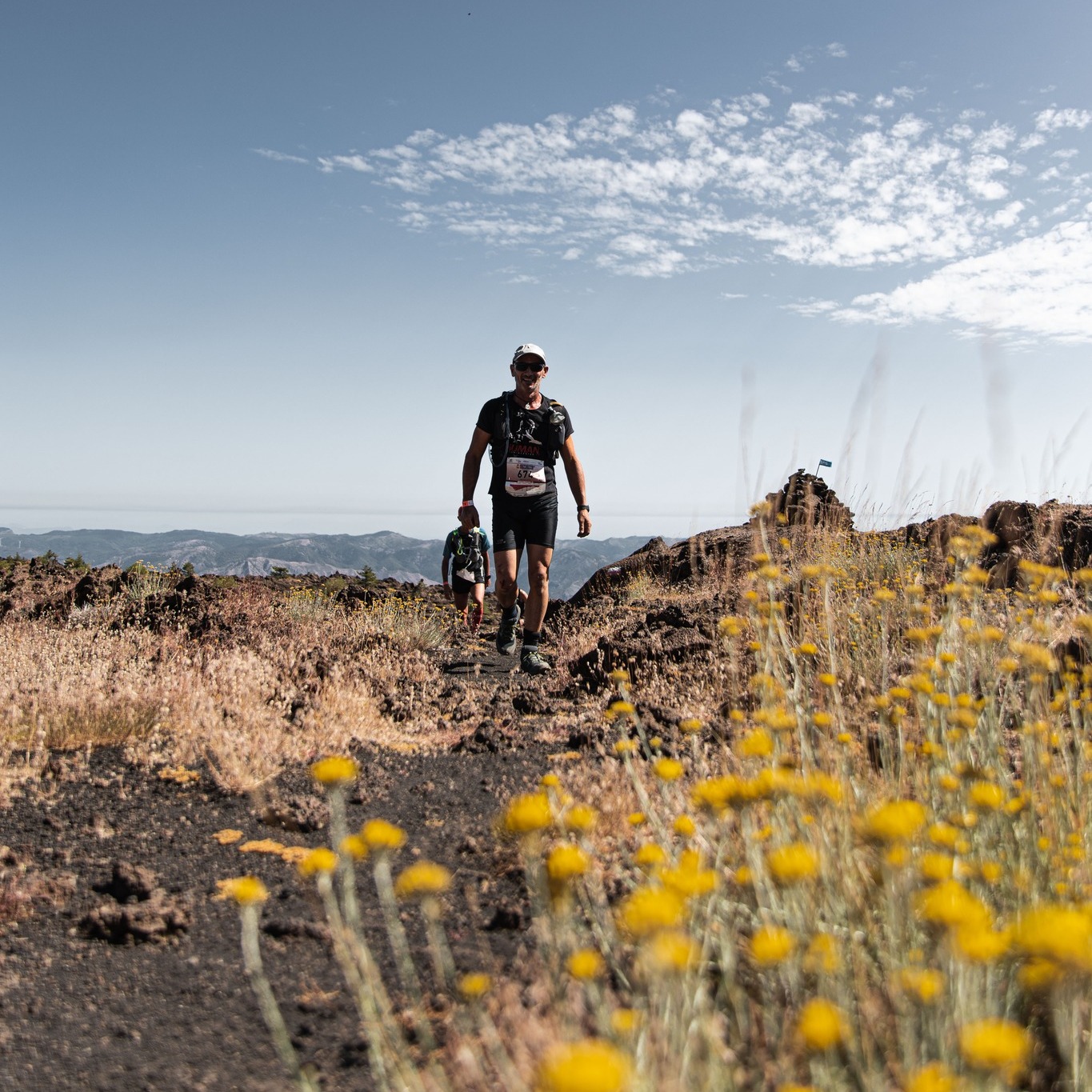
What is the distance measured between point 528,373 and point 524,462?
0.63 m

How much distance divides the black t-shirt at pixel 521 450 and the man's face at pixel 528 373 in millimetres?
120

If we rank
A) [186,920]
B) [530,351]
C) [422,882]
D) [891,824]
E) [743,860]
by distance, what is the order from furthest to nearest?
[530,351], [186,920], [743,860], [422,882], [891,824]

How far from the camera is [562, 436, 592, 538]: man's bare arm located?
19.5 feet

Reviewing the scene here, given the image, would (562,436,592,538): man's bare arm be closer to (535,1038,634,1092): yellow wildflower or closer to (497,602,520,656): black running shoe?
(497,602,520,656): black running shoe

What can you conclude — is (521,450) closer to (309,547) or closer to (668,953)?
(668,953)

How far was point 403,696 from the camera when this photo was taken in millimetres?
5051

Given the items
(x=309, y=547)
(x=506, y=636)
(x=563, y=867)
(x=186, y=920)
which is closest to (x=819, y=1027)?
(x=563, y=867)

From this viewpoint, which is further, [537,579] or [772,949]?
[537,579]

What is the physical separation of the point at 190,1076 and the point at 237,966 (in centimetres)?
46

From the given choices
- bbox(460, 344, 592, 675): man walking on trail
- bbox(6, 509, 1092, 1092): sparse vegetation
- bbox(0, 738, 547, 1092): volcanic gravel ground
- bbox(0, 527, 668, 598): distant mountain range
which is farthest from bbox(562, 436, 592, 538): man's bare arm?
bbox(0, 527, 668, 598): distant mountain range

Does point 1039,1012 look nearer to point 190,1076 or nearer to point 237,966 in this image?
point 190,1076

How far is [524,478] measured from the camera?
566 cm

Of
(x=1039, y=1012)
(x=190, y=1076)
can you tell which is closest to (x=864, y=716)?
(x=1039, y=1012)

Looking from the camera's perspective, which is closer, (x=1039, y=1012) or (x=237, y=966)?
(x=1039, y=1012)
